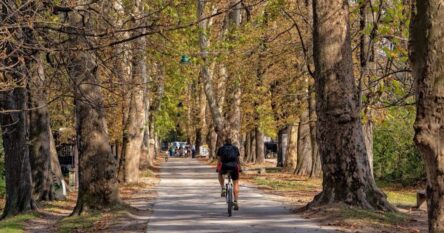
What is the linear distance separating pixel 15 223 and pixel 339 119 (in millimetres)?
7466

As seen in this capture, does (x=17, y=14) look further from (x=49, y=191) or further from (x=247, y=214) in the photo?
(x=49, y=191)

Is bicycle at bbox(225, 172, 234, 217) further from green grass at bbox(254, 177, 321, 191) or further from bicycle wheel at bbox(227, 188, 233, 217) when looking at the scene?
green grass at bbox(254, 177, 321, 191)

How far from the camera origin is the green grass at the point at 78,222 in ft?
50.2

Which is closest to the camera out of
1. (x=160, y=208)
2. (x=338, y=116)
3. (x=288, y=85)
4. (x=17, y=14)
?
(x=17, y=14)

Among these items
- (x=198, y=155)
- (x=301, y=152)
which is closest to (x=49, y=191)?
(x=301, y=152)

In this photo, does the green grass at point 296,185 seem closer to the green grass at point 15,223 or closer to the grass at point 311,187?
the grass at point 311,187

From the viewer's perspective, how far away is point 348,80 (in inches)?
641

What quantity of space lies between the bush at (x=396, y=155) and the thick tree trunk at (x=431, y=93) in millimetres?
24151

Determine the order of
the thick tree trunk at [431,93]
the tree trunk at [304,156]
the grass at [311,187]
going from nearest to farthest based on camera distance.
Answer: the thick tree trunk at [431,93] → the grass at [311,187] → the tree trunk at [304,156]

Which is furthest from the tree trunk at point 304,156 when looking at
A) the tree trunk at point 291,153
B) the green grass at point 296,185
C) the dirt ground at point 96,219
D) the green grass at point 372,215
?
the green grass at point 372,215

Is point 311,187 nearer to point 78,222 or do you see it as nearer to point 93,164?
point 93,164

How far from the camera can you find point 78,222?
1630cm

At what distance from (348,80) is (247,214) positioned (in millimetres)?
3783

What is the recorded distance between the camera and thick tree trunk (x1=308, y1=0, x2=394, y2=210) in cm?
1602
